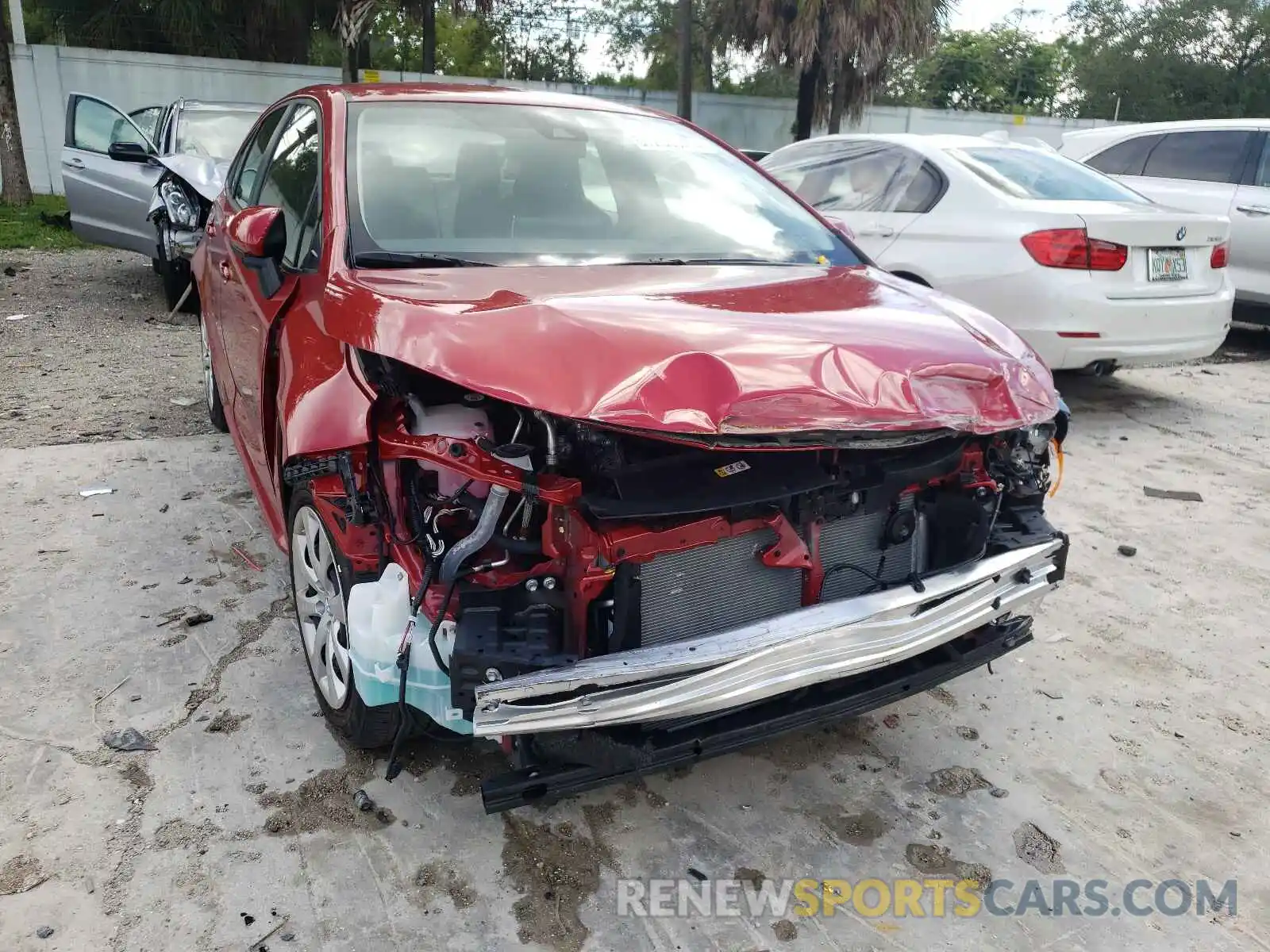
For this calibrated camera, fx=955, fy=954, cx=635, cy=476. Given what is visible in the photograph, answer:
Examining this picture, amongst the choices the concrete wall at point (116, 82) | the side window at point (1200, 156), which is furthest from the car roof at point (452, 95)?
the concrete wall at point (116, 82)

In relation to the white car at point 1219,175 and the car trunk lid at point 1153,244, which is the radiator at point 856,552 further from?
the white car at point 1219,175

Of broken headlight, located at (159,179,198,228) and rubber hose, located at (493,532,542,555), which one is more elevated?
broken headlight, located at (159,179,198,228)

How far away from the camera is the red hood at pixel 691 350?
1896 mm

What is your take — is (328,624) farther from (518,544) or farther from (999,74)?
(999,74)

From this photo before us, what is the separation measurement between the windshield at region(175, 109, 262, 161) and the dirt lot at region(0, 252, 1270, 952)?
4.41 metres

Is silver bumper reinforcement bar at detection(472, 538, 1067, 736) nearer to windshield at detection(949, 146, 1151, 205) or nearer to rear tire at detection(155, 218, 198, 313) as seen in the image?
windshield at detection(949, 146, 1151, 205)

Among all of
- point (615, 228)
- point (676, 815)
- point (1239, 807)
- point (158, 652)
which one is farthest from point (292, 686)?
point (1239, 807)

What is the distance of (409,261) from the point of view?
258cm

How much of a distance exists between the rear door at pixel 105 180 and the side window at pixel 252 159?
11.8ft

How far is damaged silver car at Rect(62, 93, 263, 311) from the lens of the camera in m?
7.12

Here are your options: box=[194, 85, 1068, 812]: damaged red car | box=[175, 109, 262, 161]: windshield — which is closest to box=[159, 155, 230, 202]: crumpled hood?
box=[175, 109, 262, 161]: windshield

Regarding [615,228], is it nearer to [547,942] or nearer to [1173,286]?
[547,942]

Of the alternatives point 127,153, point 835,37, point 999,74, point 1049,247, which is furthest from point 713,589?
point 999,74

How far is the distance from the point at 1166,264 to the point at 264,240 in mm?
4886
